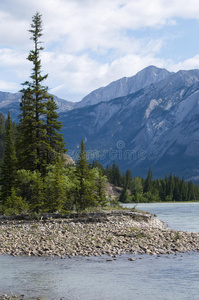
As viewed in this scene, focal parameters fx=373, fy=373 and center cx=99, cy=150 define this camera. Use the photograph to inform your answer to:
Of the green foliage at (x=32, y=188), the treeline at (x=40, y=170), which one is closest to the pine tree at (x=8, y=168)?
the treeline at (x=40, y=170)

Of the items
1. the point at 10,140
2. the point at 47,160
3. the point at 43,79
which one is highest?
the point at 43,79

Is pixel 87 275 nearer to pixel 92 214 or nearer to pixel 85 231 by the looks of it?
pixel 85 231

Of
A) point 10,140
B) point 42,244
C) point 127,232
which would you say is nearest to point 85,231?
point 127,232

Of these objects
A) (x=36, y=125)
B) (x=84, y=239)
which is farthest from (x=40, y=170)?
(x=84, y=239)

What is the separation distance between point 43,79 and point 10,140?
60.5ft

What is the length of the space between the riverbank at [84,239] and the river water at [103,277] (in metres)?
1.58

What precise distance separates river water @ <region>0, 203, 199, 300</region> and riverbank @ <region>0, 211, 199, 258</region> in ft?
5.17

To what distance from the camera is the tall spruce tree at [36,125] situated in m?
50.4

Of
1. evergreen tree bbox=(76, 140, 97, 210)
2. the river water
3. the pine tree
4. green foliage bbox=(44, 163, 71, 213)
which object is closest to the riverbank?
the river water

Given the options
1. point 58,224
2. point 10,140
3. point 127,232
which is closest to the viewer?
point 127,232

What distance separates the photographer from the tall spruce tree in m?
50.4

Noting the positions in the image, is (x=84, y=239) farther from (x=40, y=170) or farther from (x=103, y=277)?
(x=40, y=170)

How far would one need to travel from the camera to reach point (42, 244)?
2656 centimetres

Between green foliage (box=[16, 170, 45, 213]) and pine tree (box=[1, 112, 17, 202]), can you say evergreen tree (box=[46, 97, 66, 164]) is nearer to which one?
green foliage (box=[16, 170, 45, 213])
